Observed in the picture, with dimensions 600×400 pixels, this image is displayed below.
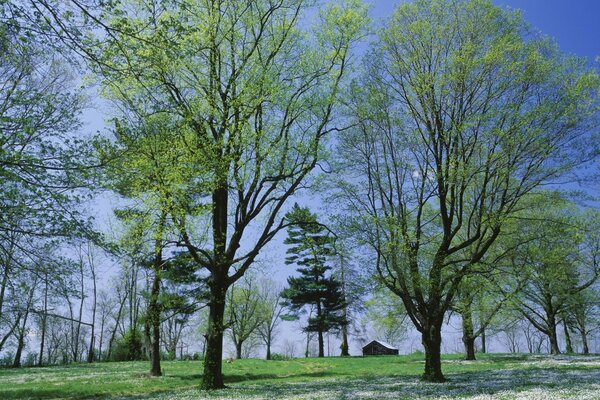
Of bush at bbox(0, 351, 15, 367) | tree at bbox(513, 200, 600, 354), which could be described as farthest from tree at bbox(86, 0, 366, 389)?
bush at bbox(0, 351, 15, 367)

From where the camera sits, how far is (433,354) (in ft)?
70.4

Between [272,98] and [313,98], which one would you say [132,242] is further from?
[313,98]

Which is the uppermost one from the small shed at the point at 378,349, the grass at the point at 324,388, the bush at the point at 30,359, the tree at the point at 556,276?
the tree at the point at 556,276

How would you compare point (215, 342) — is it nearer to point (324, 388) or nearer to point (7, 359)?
point (324, 388)

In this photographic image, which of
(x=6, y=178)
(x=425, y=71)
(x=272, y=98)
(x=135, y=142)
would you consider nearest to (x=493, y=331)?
(x=425, y=71)

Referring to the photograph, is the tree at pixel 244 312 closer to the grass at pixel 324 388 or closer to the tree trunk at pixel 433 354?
the grass at pixel 324 388

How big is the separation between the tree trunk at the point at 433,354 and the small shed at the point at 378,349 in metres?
49.7

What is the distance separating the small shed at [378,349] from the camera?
68.9 meters

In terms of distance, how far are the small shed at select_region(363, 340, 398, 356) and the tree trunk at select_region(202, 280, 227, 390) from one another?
2072 inches

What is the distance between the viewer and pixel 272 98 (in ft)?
72.4

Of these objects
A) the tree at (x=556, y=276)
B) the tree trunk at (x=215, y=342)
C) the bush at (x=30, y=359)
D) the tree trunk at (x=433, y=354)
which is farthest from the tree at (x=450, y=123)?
the bush at (x=30, y=359)

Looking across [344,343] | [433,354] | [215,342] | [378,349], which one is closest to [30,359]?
[344,343]

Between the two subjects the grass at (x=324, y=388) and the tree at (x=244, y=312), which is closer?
the grass at (x=324, y=388)

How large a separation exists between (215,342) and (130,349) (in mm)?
36437
